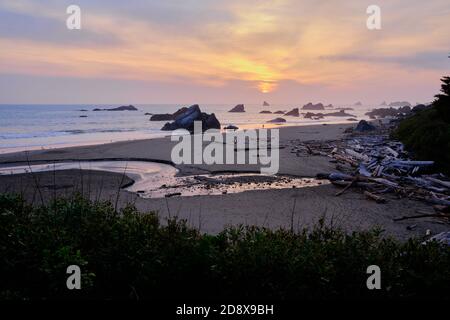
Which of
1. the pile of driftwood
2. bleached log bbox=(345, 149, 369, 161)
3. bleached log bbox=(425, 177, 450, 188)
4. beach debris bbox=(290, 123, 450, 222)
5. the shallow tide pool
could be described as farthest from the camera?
bleached log bbox=(345, 149, 369, 161)

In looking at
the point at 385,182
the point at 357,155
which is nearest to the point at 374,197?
the point at 385,182

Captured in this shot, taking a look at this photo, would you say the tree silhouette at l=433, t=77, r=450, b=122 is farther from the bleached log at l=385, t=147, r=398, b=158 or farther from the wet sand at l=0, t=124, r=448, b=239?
the wet sand at l=0, t=124, r=448, b=239

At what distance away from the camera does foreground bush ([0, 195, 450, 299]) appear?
4316mm

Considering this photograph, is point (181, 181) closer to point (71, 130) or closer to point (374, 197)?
point (374, 197)

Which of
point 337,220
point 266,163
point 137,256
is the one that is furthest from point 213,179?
point 137,256

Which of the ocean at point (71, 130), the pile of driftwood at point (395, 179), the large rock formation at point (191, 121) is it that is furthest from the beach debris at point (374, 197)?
the large rock formation at point (191, 121)

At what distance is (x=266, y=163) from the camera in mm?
22156

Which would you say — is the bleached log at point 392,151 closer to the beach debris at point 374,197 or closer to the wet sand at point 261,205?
the wet sand at point 261,205

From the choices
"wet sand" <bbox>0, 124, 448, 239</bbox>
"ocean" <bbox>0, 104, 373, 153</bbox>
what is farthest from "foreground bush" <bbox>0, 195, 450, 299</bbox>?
"ocean" <bbox>0, 104, 373, 153</bbox>

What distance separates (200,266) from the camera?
15.7 ft

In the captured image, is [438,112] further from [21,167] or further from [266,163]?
[21,167]

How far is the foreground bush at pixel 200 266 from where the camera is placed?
170 inches
